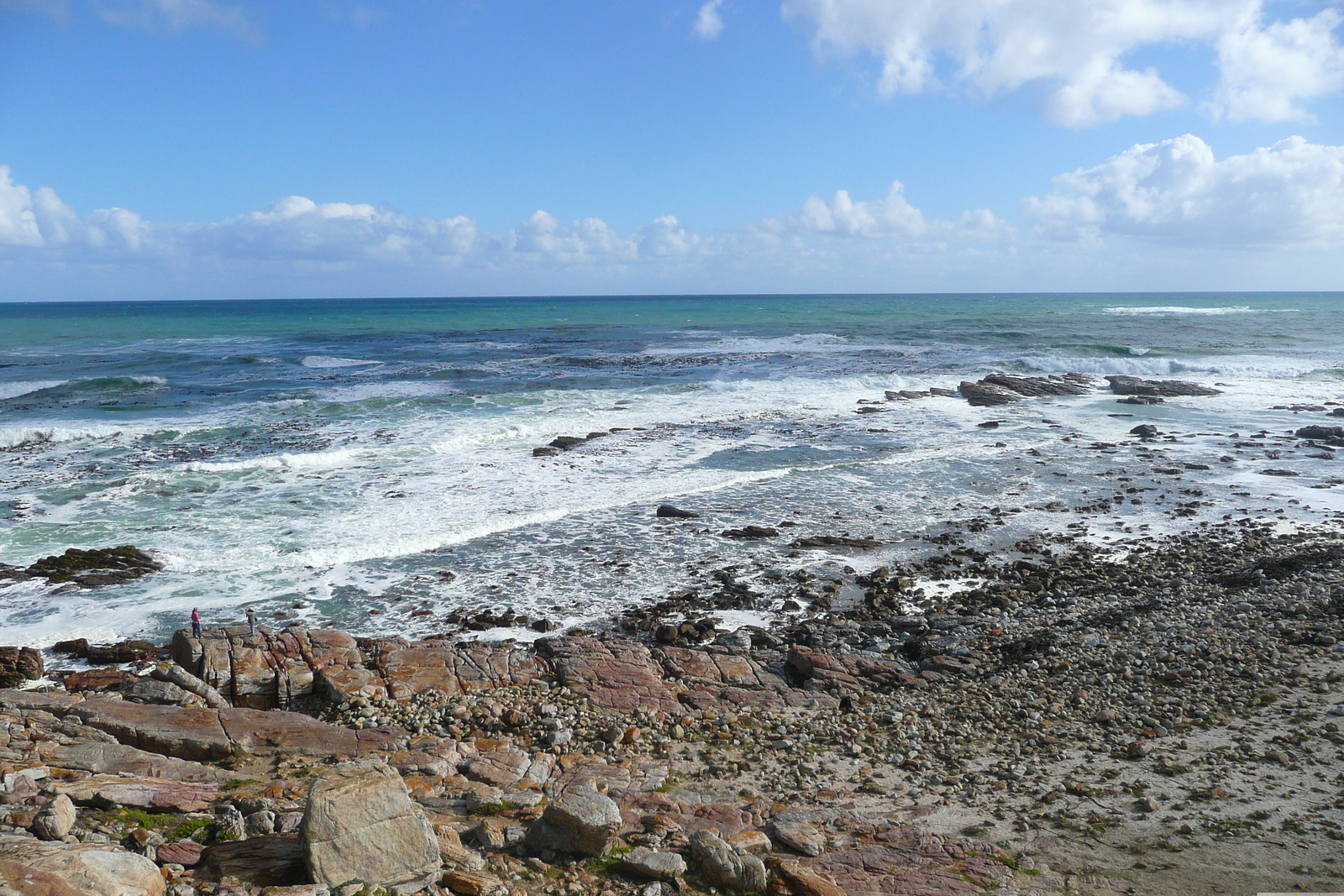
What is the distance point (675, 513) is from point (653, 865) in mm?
12389

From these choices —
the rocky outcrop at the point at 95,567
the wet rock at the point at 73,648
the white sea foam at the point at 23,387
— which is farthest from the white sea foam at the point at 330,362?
the wet rock at the point at 73,648

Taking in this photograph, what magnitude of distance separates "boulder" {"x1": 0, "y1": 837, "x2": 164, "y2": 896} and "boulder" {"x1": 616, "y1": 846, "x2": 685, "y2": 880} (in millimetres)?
3054

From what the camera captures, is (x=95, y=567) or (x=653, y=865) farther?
(x=95, y=567)

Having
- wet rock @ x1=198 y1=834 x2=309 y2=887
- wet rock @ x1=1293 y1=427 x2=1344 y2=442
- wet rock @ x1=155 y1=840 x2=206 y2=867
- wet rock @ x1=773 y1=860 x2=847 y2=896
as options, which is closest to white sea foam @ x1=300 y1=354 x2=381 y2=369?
wet rock @ x1=155 y1=840 x2=206 y2=867

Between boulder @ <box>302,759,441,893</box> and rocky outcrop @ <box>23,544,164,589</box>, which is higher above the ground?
boulder @ <box>302,759,441,893</box>

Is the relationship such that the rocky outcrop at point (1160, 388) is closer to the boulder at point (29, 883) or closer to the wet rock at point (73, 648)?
the wet rock at point (73, 648)

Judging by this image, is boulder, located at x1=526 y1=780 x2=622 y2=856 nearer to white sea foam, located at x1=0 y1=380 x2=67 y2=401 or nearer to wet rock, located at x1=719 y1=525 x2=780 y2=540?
wet rock, located at x1=719 y1=525 x2=780 y2=540

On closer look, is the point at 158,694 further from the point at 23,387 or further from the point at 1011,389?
the point at 23,387

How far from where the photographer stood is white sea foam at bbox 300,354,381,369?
49625 mm

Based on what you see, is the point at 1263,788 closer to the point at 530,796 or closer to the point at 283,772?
the point at 530,796

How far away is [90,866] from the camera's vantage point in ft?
15.4

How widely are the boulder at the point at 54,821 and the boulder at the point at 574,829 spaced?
10.5 feet

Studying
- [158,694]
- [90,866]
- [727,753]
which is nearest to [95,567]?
[158,694]

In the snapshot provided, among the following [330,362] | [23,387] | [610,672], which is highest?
[330,362]
